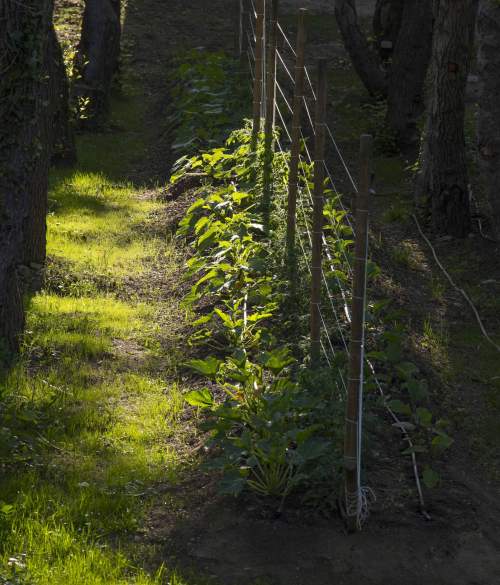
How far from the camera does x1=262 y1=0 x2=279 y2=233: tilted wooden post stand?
328 inches

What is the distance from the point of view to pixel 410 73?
44.3 ft

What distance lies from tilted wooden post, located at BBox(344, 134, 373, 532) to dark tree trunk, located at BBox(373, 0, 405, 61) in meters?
11.7

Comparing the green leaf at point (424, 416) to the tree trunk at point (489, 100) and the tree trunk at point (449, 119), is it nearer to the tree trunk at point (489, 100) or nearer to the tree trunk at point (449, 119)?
the tree trunk at point (489, 100)

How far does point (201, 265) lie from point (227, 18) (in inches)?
508

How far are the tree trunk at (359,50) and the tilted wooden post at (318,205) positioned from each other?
922 centimetres

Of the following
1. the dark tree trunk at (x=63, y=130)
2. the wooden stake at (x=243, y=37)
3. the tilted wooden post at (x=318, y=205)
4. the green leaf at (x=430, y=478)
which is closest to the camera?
the green leaf at (x=430, y=478)

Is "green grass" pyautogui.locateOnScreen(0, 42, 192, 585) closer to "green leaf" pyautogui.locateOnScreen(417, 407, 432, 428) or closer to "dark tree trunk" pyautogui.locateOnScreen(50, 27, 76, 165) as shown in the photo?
"green leaf" pyautogui.locateOnScreen(417, 407, 432, 428)

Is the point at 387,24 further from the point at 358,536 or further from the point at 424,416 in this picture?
the point at 358,536

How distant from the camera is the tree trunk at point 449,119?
10.3 metres

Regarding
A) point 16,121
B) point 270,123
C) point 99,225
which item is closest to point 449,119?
point 270,123

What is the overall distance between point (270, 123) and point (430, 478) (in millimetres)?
4267

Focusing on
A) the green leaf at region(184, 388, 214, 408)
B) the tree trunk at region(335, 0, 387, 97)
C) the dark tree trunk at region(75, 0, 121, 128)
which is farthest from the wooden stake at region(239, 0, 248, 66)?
the green leaf at region(184, 388, 214, 408)

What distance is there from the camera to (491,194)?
9.80 metres

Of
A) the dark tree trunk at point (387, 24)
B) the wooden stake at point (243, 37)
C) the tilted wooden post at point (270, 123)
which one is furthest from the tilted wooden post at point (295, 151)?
the dark tree trunk at point (387, 24)
